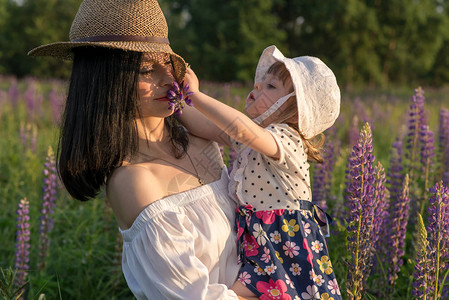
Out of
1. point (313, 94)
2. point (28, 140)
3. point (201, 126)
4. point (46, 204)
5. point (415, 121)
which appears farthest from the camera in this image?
point (28, 140)

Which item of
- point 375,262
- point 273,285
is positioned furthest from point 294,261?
point 375,262

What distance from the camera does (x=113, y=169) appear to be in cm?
199

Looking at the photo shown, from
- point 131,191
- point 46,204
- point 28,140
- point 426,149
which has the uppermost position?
point 131,191

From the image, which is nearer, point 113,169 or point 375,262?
point 113,169

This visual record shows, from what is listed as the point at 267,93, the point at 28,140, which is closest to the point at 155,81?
the point at 267,93

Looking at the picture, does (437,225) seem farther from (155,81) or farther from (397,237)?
(155,81)

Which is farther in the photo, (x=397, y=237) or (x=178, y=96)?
(x=397, y=237)

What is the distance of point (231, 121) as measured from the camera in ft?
6.10

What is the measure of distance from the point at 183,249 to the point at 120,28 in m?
0.88

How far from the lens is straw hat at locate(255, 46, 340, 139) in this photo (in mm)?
2107

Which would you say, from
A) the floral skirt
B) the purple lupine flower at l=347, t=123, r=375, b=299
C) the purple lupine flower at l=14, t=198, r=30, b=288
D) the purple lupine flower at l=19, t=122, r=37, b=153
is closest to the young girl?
the floral skirt

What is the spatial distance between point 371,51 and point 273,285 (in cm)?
3872

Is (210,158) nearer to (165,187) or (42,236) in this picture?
(165,187)

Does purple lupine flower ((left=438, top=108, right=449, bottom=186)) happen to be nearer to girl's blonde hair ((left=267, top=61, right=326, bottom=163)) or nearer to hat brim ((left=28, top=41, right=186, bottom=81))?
girl's blonde hair ((left=267, top=61, right=326, bottom=163))
